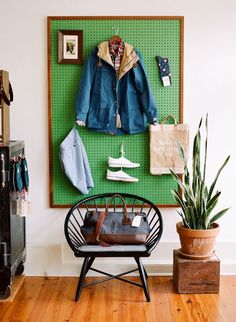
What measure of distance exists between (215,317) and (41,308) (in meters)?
1.18

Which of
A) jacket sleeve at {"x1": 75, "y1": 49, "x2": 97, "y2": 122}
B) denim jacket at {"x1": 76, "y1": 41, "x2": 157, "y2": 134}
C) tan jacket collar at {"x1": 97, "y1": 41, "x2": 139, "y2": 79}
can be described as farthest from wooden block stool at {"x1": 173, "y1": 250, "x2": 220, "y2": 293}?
tan jacket collar at {"x1": 97, "y1": 41, "x2": 139, "y2": 79}

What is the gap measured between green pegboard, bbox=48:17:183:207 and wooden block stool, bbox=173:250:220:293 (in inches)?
23.2

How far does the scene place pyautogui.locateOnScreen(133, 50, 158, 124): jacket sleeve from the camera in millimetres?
3918

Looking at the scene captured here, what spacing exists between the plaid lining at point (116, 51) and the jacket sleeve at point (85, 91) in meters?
0.15

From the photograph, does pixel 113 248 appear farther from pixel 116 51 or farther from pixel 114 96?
pixel 116 51

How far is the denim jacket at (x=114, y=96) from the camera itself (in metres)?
3.90

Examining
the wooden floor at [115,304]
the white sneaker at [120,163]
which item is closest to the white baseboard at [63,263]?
the wooden floor at [115,304]

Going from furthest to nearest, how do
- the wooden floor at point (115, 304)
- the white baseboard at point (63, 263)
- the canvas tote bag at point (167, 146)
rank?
the white baseboard at point (63, 263)
the canvas tote bag at point (167, 146)
the wooden floor at point (115, 304)

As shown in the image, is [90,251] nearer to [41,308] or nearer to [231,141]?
[41,308]

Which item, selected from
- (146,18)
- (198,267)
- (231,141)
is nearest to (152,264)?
(198,267)

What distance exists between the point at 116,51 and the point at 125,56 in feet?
0.33

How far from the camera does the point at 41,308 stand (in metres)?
3.48

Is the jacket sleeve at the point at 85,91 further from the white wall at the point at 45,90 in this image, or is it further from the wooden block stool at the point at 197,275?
the wooden block stool at the point at 197,275

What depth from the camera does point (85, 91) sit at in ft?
12.8
